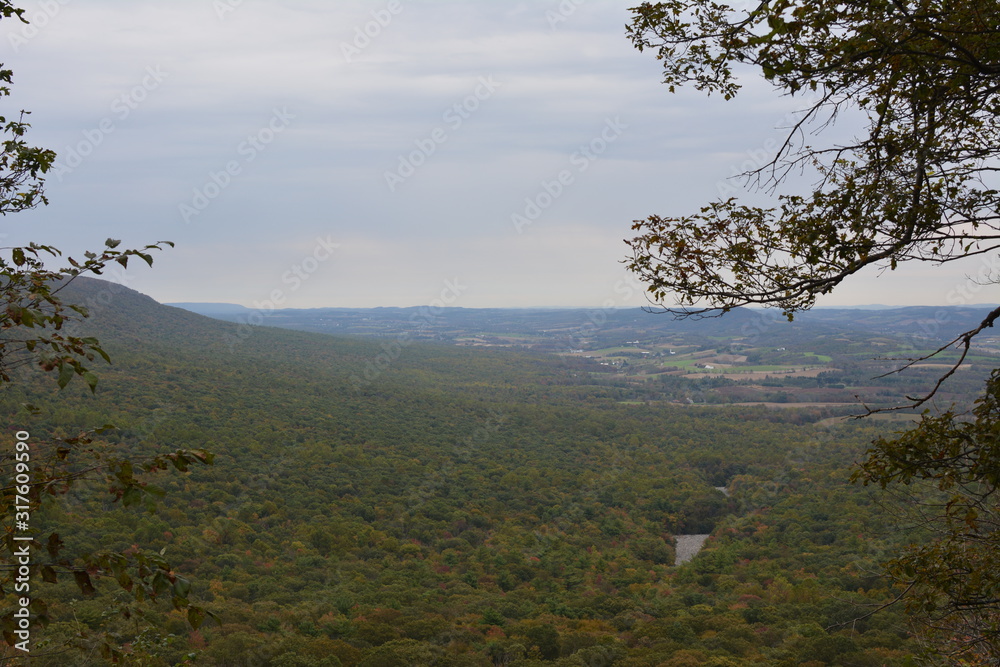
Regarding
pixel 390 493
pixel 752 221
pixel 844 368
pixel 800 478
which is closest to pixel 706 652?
pixel 752 221

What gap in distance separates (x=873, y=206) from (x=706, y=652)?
16174 mm

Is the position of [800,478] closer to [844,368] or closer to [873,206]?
[873,206]

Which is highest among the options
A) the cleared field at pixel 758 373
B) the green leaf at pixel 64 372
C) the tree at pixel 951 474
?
the green leaf at pixel 64 372

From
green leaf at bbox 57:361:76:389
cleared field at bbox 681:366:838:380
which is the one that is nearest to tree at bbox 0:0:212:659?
green leaf at bbox 57:361:76:389

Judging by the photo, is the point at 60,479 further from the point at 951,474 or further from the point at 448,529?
the point at 448,529

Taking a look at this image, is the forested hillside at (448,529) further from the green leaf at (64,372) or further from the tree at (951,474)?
the green leaf at (64,372)

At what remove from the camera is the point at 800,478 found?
41969mm

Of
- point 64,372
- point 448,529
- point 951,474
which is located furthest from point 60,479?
point 448,529

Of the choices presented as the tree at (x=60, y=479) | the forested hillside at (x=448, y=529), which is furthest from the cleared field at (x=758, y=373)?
the tree at (x=60, y=479)

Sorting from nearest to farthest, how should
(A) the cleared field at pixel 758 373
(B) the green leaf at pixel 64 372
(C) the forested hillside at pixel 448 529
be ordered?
(B) the green leaf at pixel 64 372 < (C) the forested hillside at pixel 448 529 < (A) the cleared field at pixel 758 373

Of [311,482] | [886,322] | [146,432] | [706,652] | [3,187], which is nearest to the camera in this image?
[3,187]

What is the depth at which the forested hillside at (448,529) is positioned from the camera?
1680 centimetres

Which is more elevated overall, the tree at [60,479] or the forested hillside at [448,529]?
the tree at [60,479]

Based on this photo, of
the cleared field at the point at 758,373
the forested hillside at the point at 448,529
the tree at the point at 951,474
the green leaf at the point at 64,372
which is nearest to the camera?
the green leaf at the point at 64,372
